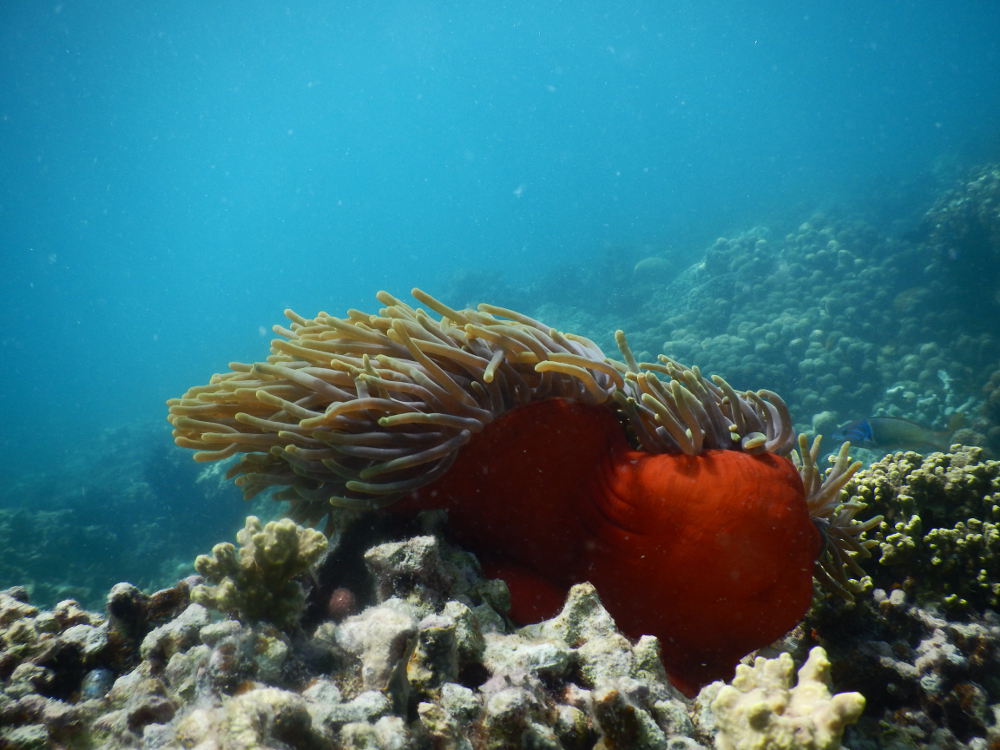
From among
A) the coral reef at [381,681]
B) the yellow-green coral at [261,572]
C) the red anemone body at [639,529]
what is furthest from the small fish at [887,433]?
the yellow-green coral at [261,572]

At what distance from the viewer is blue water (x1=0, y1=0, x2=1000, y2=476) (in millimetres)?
42094

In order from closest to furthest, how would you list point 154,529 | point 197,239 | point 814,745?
point 814,745
point 154,529
point 197,239

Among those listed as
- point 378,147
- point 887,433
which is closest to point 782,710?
point 887,433

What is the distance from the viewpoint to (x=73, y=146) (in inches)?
2121

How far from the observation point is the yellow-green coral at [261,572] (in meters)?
1.72

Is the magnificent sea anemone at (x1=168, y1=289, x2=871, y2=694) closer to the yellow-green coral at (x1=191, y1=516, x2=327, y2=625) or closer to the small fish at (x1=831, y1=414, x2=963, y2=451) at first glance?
the yellow-green coral at (x1=191, y1=516, x2=327, y2=625)

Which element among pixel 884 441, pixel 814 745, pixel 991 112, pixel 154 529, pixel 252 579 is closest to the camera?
pixel 814 745

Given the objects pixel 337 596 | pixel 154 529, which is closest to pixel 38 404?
pixel 154 529

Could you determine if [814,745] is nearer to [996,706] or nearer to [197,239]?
[996,706]

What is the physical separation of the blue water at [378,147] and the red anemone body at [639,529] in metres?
25.2

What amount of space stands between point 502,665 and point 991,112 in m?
62.3

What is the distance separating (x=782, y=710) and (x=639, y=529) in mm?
865

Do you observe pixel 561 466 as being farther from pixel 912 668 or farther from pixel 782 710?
pixel 912 668

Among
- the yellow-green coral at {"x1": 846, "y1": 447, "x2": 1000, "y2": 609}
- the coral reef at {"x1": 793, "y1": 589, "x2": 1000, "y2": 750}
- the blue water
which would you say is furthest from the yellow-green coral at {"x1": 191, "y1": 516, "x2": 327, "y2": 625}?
the blue water
